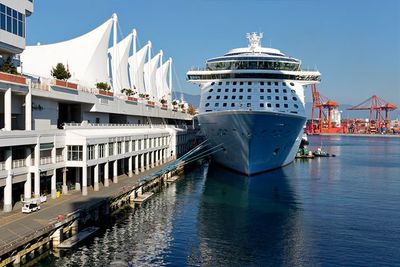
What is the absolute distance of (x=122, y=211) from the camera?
34938 mm

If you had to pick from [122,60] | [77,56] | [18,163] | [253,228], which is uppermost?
[122,60]

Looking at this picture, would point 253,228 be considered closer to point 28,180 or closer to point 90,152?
point 90,152

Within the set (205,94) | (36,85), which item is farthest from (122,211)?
(205,94)

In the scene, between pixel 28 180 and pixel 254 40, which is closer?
pixel 28 180

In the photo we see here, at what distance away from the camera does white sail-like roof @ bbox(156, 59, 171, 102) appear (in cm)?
10419

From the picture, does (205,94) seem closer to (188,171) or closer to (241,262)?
(188,171)

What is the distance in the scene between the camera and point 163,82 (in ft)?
353

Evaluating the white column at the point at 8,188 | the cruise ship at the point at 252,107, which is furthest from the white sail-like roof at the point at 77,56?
the white column at the point at 8,188

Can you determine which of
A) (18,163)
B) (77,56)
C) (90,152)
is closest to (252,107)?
(77,56)

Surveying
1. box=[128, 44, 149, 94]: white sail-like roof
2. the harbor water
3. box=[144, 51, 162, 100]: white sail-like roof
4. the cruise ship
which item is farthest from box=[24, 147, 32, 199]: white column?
box=[144, 51, 162, 100]: white sail-like roof

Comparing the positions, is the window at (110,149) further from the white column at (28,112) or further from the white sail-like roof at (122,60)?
the white sail-like roof at (122,60)

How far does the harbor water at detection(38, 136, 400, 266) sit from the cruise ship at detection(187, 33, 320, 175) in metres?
3.94

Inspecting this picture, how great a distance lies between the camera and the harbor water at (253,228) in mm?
24594

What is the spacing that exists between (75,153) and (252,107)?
24.0m
